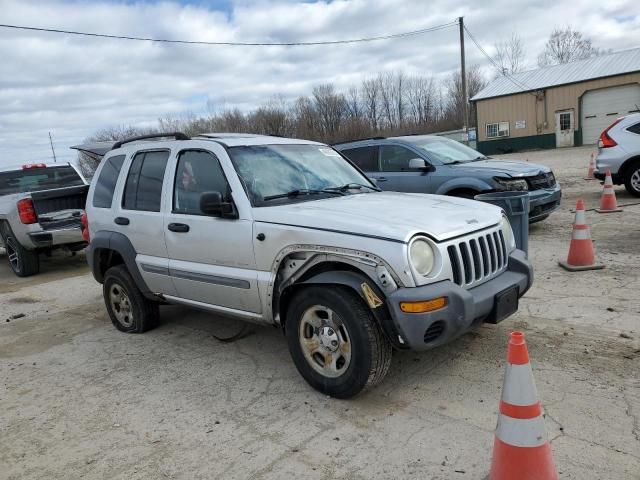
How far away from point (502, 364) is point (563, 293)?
1.90 metres

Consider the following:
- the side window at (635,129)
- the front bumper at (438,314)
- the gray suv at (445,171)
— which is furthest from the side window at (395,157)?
the front bumper at (438,314)

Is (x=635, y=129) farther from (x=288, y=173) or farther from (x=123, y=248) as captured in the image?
(x=123, y=248)

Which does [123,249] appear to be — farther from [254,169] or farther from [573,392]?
[573,392]

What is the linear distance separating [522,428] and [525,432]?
0.8 inches

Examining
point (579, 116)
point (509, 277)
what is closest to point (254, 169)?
point (509, 277)

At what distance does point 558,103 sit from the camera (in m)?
32.0

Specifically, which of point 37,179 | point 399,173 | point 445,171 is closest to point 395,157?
point 399,173

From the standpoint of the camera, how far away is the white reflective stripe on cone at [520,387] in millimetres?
2330

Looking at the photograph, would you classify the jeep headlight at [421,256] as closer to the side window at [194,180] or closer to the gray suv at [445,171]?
the side window at [194,180]

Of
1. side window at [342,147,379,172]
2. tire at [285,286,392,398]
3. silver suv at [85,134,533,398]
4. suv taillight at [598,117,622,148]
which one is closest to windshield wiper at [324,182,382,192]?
silver suv at [85,134,533,398]

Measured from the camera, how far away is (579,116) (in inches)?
1224

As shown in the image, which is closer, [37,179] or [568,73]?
[37,179]

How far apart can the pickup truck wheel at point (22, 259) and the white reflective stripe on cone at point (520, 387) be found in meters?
9.06

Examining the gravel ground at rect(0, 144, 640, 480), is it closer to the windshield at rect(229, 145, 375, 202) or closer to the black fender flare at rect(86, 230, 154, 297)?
the black fender flare at rect(86, 230, 154, 297)
